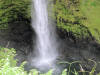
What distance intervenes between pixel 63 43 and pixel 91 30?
78.9 inches

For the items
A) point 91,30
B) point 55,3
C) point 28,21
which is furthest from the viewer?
point 28,21

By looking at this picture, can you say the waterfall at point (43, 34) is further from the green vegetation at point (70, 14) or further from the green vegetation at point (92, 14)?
the green vegetation at point (92, 14)

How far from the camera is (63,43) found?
881 cm

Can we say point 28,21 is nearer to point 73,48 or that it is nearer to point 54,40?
point 54,40

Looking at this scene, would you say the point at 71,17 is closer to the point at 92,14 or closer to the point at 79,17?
the point at 79,17

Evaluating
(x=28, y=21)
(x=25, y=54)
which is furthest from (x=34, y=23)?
(x=25, y=54)

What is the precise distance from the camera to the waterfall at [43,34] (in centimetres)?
842

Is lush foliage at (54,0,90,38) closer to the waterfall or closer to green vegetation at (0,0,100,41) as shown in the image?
green vegetation at (0,0,100,41)

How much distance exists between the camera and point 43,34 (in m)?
9.05

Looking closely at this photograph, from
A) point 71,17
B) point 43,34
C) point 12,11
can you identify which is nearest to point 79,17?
point 71,17

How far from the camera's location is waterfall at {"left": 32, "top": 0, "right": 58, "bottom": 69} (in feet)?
27.6

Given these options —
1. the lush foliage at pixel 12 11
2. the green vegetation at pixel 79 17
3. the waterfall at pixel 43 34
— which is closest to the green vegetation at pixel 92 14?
the green vegetation at pixel 79 17

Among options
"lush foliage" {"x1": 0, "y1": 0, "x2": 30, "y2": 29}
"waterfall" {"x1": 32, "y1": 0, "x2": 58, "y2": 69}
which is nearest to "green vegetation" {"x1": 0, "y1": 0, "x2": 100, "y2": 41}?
"lush foliage" {"x1": 0, "y1": 0, "x2": 30, "y2": 29}

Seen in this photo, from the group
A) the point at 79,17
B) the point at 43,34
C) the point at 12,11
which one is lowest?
the point at 43,34
